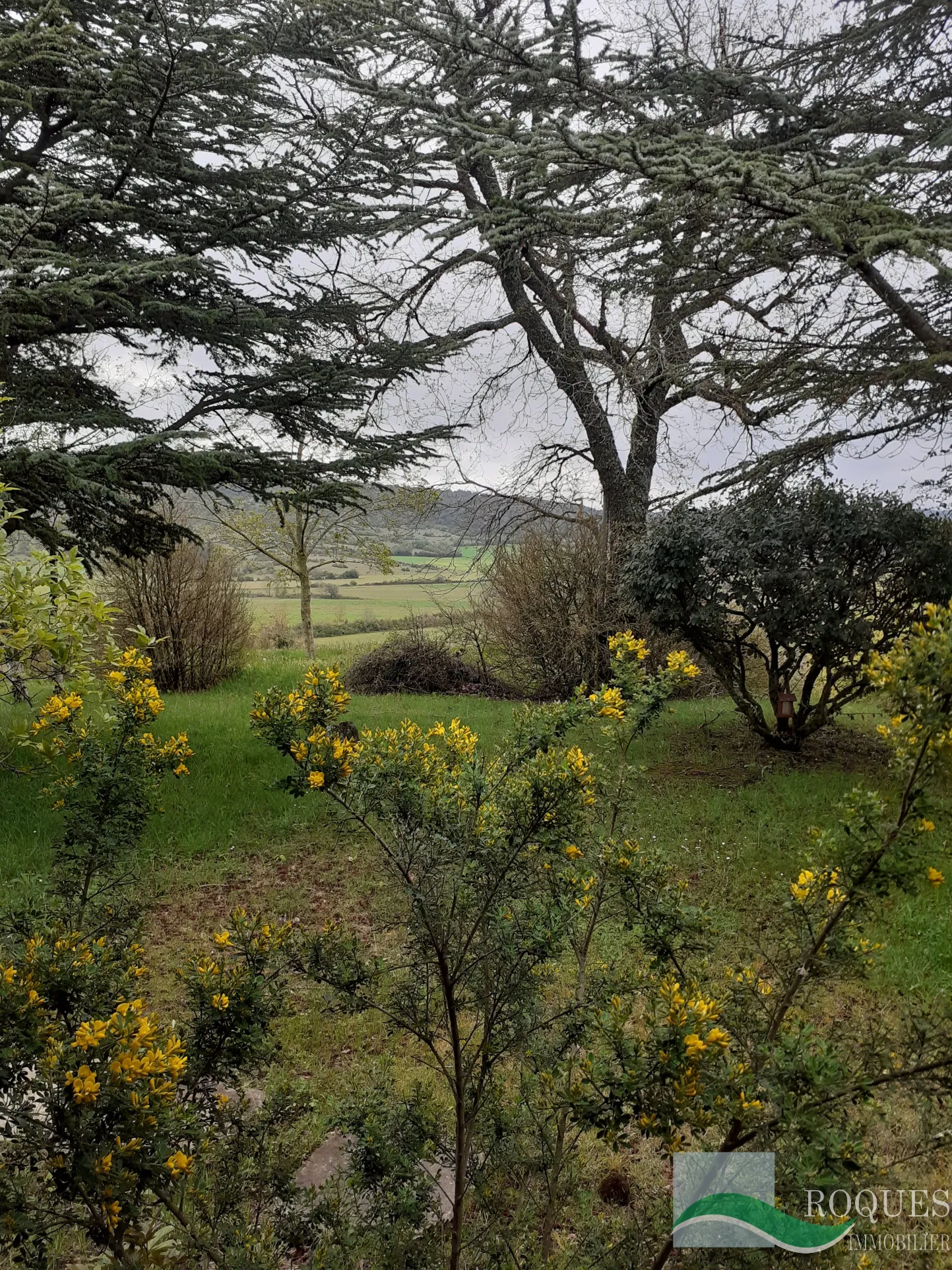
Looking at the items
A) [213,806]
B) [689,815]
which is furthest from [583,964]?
[213,806]

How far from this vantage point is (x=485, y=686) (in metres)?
11.9

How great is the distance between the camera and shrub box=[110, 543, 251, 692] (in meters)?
10.3

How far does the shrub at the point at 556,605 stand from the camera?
1027 centimetres

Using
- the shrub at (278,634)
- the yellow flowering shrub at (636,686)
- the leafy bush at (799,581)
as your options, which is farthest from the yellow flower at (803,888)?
the shrub at (278,634)

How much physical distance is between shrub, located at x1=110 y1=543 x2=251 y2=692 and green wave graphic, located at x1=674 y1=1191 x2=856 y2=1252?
1007 centimetres

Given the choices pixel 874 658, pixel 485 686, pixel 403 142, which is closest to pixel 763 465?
pixel 874 658

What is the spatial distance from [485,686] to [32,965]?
10.4 meters

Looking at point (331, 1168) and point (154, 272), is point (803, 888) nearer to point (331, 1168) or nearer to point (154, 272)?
point (331, 1168)

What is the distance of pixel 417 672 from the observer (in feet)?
38.3

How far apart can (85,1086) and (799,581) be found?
20.9 ft

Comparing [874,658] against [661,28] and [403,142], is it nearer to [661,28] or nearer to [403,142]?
[661,28]

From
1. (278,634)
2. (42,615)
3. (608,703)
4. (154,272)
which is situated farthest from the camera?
(278,634)

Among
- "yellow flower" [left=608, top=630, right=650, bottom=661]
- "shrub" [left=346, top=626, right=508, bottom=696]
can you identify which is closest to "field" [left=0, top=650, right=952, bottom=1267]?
"yellow flower" [left=608, top=630, right=650, bottom=661]

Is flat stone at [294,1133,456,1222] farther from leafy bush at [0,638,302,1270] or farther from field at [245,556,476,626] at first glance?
field at [245,556,476,626]
